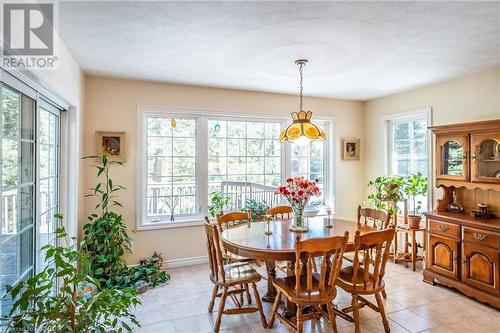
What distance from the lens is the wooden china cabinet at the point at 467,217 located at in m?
2.96

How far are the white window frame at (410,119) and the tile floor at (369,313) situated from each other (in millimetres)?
1424

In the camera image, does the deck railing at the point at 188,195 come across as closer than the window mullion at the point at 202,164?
Yes

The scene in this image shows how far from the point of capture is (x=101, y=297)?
1.62 m

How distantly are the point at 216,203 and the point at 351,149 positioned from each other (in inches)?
104

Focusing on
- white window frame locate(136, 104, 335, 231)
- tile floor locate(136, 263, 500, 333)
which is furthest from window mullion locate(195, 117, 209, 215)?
tile floor locate(136, 263, 500, 333)

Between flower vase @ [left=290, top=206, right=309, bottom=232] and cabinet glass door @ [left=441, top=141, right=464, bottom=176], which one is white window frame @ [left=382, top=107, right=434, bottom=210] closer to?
cabinet glass door @ [left=441, top=141, right=464, bottom=176]

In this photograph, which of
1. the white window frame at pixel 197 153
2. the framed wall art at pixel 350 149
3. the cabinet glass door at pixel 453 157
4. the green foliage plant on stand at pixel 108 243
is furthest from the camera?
the framed wall art at pixel 350 149

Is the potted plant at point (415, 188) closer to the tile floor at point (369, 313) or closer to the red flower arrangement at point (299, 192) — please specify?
the tile floor at point (369, 313)

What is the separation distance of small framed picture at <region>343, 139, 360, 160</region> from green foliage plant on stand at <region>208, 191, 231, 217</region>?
233cm

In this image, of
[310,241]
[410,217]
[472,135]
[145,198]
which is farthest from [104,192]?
[472,135]

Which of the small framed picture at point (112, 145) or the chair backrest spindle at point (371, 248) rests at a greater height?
the small framed picture at point (112, 145)

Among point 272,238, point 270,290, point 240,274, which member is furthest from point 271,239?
point 270,290

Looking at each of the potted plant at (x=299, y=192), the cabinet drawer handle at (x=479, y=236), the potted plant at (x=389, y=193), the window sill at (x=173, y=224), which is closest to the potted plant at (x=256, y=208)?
the window sill at (x=173, y=224)

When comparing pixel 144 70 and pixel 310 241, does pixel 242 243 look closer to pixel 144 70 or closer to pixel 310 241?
pixel 310 241
